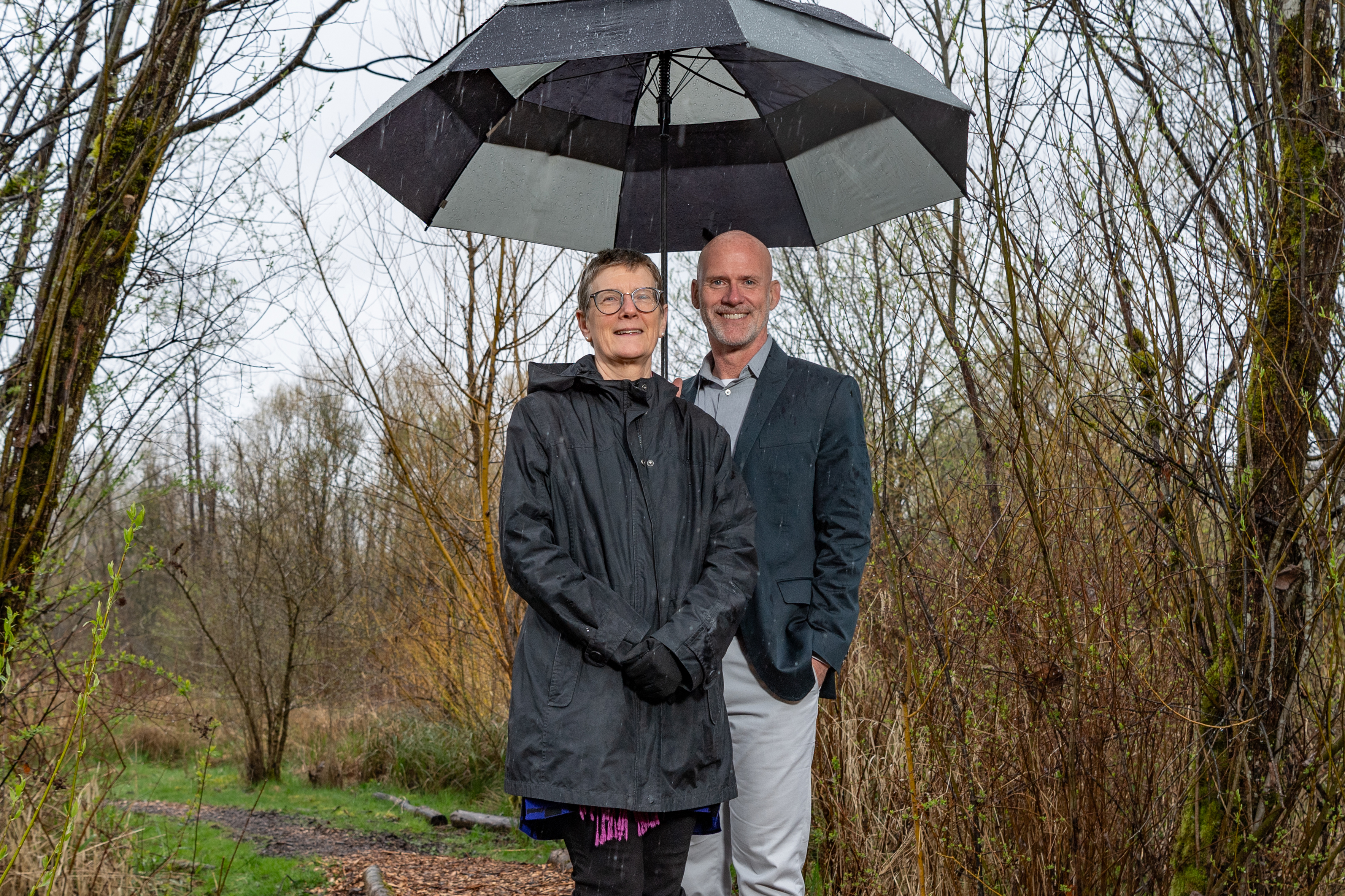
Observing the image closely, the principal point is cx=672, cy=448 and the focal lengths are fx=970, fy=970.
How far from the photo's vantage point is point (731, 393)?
270 centimetres

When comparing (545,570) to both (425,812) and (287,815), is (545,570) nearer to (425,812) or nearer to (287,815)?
(425,812)

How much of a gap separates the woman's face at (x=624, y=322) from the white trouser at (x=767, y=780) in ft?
2.49

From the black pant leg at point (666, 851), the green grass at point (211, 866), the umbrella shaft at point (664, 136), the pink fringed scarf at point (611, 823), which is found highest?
the umbrella shaft at point (664, 136)

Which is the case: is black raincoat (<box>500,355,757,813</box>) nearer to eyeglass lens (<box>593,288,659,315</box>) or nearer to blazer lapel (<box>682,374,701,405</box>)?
eyeglass lens (<box>593,288,659,315</box>)

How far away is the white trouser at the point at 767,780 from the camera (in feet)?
7.76

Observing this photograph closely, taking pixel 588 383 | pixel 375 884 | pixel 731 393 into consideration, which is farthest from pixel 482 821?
pixel 588 383

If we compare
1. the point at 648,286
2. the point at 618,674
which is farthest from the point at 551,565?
the point at 648,286

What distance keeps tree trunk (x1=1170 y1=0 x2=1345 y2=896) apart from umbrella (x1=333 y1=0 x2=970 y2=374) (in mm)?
904

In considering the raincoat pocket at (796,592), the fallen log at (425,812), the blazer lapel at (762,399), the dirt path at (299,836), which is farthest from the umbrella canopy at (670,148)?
the fallen log at (425,812)

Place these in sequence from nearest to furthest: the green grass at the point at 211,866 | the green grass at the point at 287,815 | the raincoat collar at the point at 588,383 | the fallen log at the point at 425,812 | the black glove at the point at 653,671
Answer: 1. the black glove at the point at 653,671
2. the raincoat collar at the point at 588,383
3. the green grass at the point at 211,866
4. the green grass at the point at 287,815
5. the fallen log at the point at 425,812

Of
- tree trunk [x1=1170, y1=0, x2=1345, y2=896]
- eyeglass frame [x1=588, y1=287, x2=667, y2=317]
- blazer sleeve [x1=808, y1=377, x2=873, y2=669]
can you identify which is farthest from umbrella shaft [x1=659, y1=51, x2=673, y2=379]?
tree trunk [x1=1170, y1=0, x2=1345, y2=896]

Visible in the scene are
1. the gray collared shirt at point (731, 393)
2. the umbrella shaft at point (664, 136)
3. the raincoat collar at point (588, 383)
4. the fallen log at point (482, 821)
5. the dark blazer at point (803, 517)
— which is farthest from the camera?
the fallen log at point (482, 821)

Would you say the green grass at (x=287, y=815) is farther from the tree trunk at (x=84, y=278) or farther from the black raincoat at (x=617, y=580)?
the black raincoat at (x=617, y=580)

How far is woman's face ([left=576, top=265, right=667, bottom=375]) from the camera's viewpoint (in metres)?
2.25
